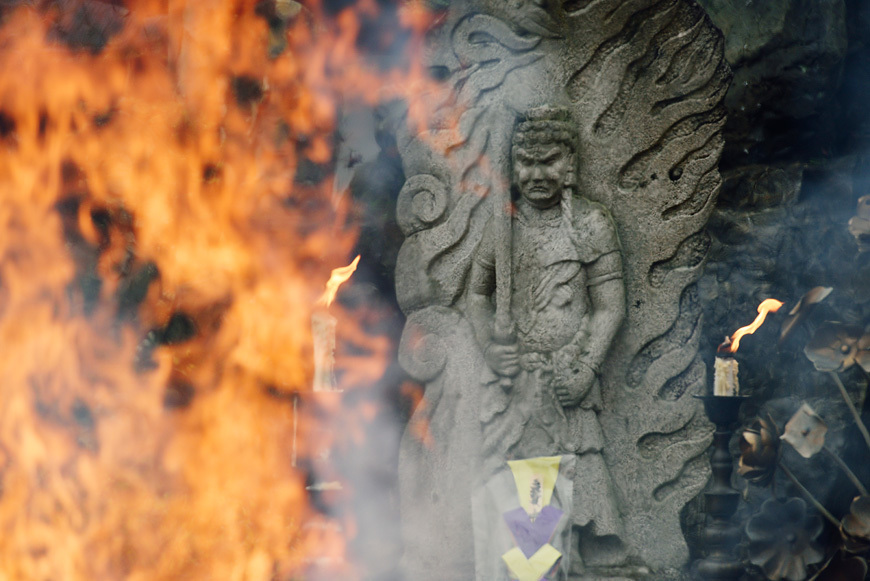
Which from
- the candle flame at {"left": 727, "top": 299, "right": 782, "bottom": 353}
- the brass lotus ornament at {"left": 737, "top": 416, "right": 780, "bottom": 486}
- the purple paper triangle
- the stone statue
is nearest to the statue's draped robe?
the stone statue

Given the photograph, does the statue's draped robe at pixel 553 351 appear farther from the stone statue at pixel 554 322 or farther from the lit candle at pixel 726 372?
the lit candle at pixel 726 372

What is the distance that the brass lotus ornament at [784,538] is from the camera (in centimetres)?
385

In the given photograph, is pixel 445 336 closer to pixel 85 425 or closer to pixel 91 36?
pixel 85 425

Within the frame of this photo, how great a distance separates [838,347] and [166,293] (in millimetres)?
3709

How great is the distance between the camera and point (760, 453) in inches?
144

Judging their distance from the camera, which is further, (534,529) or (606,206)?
(606,206)

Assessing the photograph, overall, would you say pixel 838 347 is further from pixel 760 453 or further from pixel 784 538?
pixel 784 538

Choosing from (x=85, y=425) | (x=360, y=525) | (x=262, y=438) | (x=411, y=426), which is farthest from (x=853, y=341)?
(x=85, y=425)

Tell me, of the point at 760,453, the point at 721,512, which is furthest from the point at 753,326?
the point at 721,512

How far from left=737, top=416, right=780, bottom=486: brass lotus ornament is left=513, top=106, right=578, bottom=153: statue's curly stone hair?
1.67m

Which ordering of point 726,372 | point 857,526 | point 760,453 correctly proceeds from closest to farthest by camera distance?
point 726,372
point 760,453
point 857,526

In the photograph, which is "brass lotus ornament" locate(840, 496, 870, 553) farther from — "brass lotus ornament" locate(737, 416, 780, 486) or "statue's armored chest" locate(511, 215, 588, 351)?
"statue's armored chest" locate(511, 215, 588, 351)

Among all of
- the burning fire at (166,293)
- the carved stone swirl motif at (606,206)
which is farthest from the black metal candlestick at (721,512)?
the burning fire at (166,293)

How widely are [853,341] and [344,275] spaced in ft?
8.41
